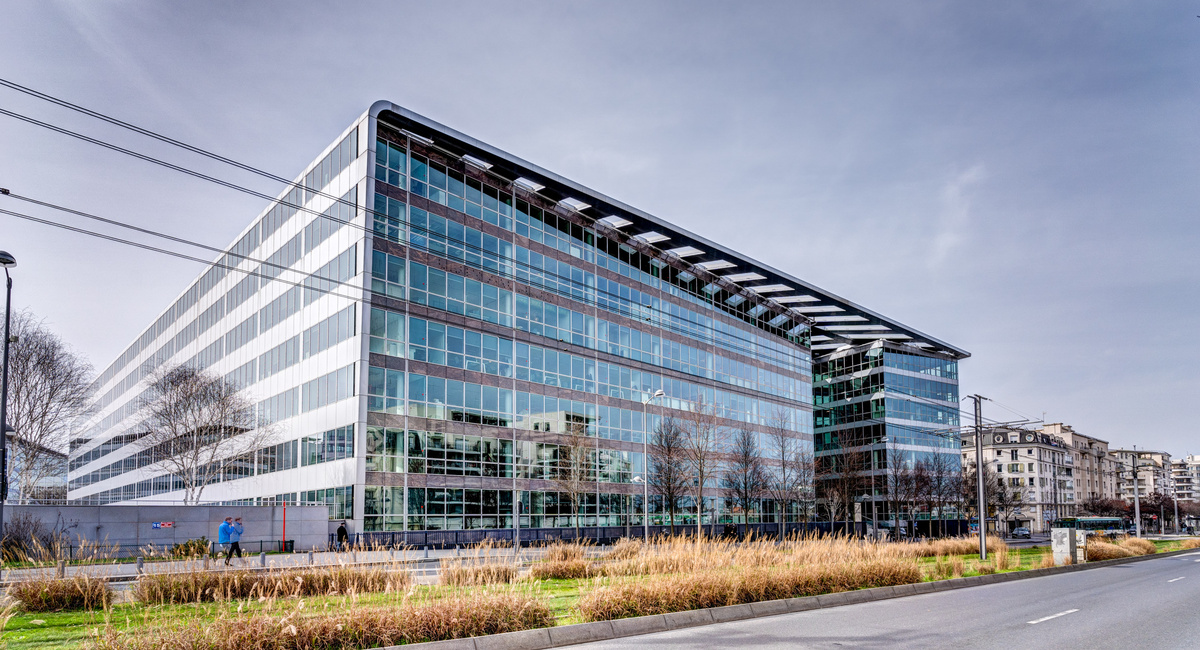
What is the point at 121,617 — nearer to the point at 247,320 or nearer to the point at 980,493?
the point at 980,493

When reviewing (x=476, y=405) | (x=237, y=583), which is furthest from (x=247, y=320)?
(x=237, y=583)

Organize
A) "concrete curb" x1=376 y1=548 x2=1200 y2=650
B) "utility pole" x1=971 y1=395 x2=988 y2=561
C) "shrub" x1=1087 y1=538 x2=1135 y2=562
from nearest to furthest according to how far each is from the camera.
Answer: "concrete curb" x1=376 y1=548 x2=1200 y2=650, "utility pole" x1=971 y1=395 x2=988 y2=561, "shrub" x1=1087 y1=538 x2=1135 y2=562

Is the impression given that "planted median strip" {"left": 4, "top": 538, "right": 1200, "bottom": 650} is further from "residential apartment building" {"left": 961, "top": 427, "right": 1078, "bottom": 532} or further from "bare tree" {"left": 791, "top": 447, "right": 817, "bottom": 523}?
"residential apartment building" {"left": 961, "top": 427, "right": 1078, "bottom": 532}

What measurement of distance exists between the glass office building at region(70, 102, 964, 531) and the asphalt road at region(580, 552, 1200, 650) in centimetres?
2898

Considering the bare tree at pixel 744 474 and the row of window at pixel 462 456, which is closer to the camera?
the row of window at pixel 462 456

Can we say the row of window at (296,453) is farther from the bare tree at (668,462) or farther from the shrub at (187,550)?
the bare tree at (668,462)

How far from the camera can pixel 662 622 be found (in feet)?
43.5

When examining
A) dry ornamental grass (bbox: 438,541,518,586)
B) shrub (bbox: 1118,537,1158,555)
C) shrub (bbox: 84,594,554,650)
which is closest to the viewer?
shrub (bbox: 84,594,554,650)

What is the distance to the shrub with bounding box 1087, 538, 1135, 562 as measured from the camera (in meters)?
33.4

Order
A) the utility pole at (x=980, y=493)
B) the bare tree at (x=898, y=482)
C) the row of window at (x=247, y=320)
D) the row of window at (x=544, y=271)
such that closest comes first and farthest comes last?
the utility pole at (x=980, y=493), the row of window at (x=544, y=271), the row of window at (x=247, y=320), the bare tree at (x=898, y=482)

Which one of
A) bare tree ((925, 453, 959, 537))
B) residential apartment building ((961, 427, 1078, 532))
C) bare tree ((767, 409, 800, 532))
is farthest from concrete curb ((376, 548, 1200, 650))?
residential apartment building ((961, 427, 1078, 532))

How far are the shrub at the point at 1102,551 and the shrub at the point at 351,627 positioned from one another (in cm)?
2956

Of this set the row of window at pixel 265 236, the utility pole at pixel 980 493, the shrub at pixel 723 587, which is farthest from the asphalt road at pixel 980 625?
the row of window at pixel 265 236

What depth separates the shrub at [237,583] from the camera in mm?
11984
